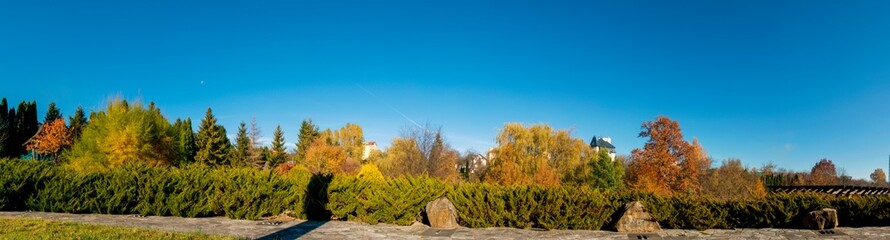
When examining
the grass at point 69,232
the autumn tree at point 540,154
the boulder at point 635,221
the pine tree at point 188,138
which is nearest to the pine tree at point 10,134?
the pine tree at point 188,138

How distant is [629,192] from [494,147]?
2449 centimetres

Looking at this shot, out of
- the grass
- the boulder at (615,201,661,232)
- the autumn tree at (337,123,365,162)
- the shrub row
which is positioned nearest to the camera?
the grass

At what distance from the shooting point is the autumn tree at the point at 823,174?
68.1 metres

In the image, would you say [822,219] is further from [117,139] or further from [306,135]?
[306,135]

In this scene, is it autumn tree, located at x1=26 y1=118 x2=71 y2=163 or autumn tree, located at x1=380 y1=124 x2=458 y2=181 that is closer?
autumn tree, located at x1=380 y1=124 x2=458 y2=181

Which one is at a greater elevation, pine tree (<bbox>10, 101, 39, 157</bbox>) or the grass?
pine tree (<bbox>10, 101, 39, 157</bbox>)

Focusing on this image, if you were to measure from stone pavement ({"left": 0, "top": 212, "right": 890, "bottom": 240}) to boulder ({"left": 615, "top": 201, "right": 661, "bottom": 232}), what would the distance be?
0.28m

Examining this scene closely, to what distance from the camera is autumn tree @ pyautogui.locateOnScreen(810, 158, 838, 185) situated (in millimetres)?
68131

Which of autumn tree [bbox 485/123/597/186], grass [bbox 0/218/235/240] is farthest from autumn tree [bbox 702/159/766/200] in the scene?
grass [bbox 0/218/235/240]

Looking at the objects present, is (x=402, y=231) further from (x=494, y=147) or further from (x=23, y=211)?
(x=494, y=147)

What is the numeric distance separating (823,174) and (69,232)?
3569 inches

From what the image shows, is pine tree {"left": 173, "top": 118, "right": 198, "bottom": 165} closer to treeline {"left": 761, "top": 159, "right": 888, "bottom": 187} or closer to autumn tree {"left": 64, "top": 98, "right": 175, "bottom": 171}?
autumn tree {"left": 64, "top": 98, "right": 175, "bottom": 171}

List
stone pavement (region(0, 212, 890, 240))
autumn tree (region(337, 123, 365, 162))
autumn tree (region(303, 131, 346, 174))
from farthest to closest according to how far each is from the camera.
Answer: autumn tree (region(337, 123, 365, 162)) < autumn tree (region(303, 131, 346, 174)) < stone pavement (region(0, 212, 890, 240))

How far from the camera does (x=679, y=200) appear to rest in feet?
35.1
